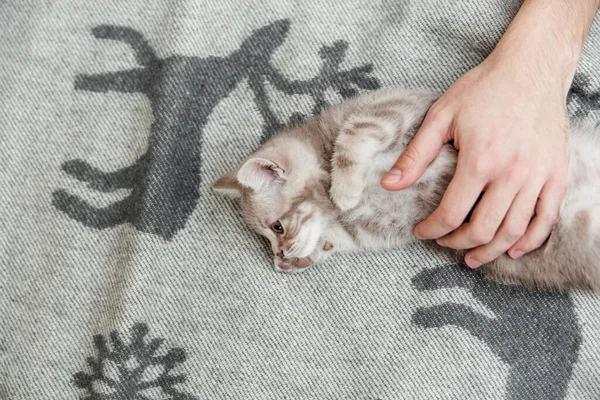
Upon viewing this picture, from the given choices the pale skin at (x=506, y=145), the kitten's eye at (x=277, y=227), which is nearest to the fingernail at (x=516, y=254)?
the pale skin at (x=506, y=145)

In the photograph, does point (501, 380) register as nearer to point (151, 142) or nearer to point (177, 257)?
point (177, 257)

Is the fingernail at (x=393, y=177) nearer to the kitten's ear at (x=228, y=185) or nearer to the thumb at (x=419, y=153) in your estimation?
the thumb at (x=419, y=153)

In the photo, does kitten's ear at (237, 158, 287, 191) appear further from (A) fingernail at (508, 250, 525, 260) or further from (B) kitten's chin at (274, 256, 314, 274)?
(A) fingernail at (508, 250, 525, 260)

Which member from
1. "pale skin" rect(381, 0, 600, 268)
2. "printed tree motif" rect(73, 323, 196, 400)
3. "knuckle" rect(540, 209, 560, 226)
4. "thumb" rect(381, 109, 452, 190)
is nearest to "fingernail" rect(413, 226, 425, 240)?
"pale skin" rect(381, 0, 600, 268)

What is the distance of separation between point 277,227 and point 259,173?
0.46 feet

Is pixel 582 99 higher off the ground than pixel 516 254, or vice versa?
pixel 582 99

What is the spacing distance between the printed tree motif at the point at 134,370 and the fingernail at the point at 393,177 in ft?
1.98

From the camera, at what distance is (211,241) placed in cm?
132

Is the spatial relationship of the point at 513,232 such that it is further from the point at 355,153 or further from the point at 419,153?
the point at 355,153

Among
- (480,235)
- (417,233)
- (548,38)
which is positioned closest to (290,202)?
(417,233)

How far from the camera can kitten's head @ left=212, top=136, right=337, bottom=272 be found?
48.9 inches

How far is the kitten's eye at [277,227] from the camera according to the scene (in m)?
1.28

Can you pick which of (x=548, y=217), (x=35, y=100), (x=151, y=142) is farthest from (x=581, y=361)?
(x=35, y=100)

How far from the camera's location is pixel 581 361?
118 centimetres
